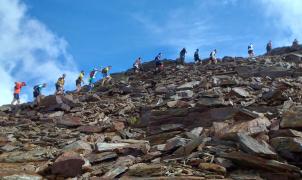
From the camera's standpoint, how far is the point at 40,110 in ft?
114

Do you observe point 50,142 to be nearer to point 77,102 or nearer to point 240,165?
point 77,102

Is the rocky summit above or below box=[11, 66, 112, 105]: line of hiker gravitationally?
below

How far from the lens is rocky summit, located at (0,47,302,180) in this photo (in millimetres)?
15859

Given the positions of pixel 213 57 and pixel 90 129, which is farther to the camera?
pixel 213 57

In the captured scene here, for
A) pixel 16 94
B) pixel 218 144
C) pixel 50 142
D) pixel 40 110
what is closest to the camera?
pixel 218 144

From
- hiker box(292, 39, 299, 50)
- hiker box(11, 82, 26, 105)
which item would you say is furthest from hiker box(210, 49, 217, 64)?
hiker box(11, 82, 26, 105)

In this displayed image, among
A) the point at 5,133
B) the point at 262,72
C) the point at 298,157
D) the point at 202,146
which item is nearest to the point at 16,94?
the point at 5,133

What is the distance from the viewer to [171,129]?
2486cm

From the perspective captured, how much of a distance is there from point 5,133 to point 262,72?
21.1m

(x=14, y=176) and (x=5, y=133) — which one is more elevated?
(x=5, y=133)

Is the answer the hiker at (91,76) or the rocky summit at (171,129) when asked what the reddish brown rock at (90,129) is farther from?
the hiker at (91,76)

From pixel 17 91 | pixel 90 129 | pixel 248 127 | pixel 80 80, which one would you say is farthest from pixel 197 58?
pixel 248 127

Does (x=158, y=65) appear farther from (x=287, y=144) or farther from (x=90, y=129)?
(x=287, y=144)

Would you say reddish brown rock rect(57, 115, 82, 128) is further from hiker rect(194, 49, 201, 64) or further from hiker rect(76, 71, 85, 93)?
hiker rect(194, 49, 201, 64)
